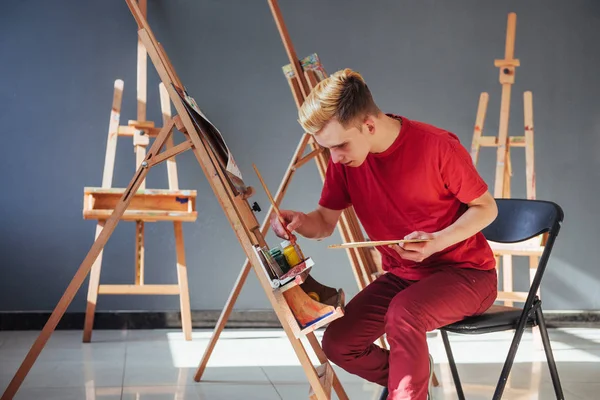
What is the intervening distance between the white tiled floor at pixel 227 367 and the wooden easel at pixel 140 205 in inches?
10.2

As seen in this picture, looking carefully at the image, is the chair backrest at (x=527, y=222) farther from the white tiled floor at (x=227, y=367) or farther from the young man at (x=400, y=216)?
the white tiled floor at (x=227, y=367)

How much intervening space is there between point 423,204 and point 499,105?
3021 millimetres

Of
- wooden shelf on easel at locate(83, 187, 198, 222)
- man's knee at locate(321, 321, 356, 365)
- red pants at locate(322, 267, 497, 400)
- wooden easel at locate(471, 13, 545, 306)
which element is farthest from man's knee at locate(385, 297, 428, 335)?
wooden easel at locate(471, 13, 545, 306)

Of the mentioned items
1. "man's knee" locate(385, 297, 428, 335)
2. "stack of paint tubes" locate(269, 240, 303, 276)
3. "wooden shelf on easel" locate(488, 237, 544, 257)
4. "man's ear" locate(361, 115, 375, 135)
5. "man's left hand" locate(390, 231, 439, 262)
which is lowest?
"wooden shelf on easel" locate(488, 237, 544, 257)

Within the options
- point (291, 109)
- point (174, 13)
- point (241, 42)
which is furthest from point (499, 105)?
point (174, 13)

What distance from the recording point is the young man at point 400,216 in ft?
6.27

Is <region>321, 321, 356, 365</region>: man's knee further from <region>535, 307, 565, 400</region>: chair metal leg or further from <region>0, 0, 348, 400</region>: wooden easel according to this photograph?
<region>535, 307, 565, 400</region>: chair metal leg

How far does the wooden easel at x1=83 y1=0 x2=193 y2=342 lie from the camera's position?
12.5ft

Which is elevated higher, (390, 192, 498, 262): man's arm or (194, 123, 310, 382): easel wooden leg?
(390, 192, 498, 262): man's arm

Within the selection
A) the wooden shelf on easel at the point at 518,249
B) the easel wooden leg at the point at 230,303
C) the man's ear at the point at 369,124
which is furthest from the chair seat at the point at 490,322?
the wooden shelf on easel at the point at 518,249

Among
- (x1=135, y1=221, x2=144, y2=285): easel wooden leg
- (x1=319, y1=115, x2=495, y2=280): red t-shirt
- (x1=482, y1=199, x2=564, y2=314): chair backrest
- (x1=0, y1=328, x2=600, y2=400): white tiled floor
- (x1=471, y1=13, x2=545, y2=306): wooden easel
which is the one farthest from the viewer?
(x1=471, y1=13, x2=545, y2=306): wooden easel

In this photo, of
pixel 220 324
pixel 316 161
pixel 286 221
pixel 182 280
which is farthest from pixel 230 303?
pixel 182 280

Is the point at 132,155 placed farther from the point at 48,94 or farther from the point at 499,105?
the point at 499,105

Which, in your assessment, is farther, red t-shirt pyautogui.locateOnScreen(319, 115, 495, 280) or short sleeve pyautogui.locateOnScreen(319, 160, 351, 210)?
short sleeve pyautogui.locateOnScreen(319, 160, 351, 210)
